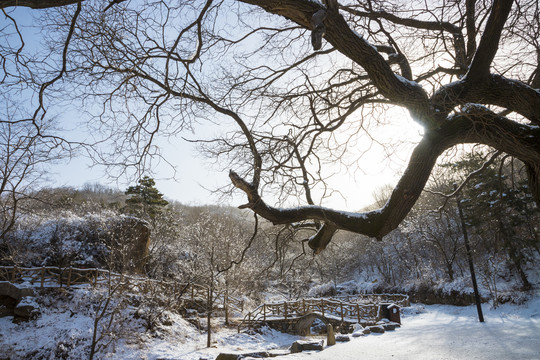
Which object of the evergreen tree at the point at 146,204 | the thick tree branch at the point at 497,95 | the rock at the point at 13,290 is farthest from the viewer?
the evergreen tree at the point at 146,204

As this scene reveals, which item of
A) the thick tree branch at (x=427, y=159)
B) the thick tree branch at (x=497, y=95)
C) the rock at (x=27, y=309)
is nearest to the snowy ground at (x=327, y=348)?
the rock at (x=27, y=309)

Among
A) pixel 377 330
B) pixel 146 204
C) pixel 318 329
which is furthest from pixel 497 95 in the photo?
pixel 146 204

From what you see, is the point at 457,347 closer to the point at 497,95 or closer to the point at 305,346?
the point at 305,346

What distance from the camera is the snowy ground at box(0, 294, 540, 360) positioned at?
8.32m

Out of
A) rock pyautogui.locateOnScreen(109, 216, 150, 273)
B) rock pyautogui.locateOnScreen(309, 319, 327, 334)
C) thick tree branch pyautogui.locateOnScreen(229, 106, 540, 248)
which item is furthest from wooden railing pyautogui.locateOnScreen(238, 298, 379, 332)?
thick tree branch pyautogui.locateOnScreen(229, 106, 540, 248)

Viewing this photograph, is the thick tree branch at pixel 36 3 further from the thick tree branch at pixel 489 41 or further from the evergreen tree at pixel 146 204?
the evergreen tree at pixel 146 204

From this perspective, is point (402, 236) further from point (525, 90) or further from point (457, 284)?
point (525, 90)

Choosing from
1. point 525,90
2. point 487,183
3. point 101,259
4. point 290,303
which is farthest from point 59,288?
point 487,183

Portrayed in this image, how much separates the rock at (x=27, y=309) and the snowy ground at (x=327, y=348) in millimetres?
404

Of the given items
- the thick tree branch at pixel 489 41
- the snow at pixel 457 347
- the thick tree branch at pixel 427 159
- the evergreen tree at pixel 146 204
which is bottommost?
the snow at pixel 457 347

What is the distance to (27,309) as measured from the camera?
48.2 feet

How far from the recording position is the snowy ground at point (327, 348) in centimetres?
832

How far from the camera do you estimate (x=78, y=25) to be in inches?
138

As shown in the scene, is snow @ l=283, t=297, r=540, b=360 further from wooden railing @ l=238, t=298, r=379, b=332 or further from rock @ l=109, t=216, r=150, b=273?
rock @ l=109, t=216, r=150, b=273
